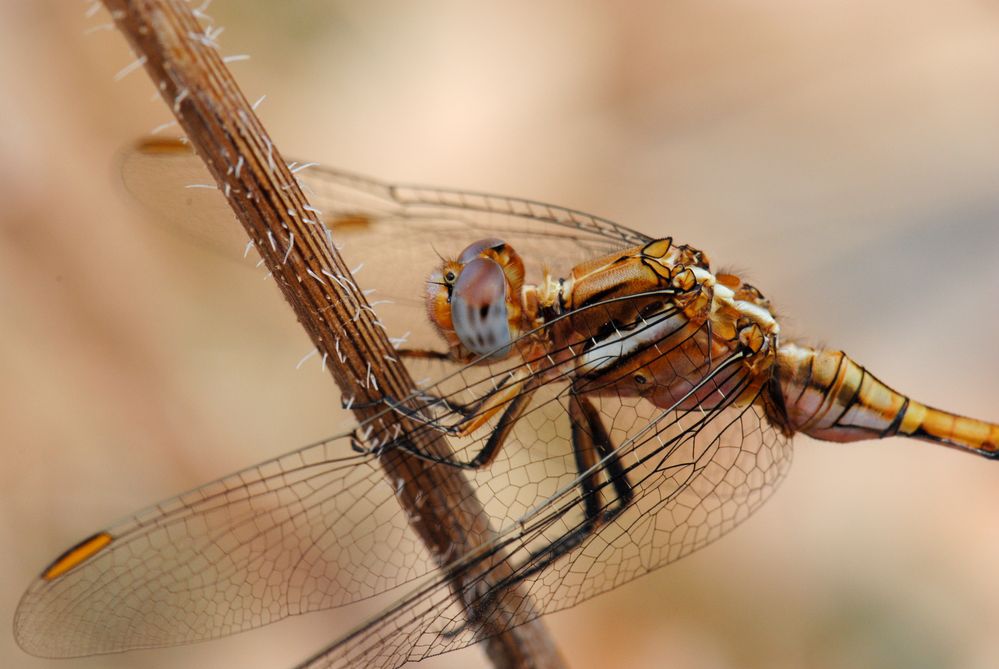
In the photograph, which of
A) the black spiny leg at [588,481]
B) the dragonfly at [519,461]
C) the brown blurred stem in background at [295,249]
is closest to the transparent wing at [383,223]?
the dragonfly at [519,461]

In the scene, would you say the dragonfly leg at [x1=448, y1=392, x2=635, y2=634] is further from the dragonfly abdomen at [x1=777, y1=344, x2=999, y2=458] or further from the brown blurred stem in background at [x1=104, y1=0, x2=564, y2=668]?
the dragonfly abdomen at [x1=777, y1=344, x2=999, y2=458]

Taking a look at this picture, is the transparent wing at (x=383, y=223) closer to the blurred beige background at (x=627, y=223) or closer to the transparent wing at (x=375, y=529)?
the transparent wing at (x=375, y=529)

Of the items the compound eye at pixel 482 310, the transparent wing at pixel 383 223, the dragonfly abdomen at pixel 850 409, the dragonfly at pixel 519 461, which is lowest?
the dragonfly abdomen at pixel 850 409

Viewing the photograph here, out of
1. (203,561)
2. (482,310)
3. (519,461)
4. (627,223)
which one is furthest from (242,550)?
(627,223)

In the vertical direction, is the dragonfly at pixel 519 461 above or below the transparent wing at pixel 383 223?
below

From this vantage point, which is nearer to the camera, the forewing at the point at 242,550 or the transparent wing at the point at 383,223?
the forewing at the point at 242,550

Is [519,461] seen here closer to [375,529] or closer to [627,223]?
[375,529]

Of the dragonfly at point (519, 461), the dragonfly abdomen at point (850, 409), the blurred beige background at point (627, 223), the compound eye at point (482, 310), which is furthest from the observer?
the blurred beige background at point (627, 223)
